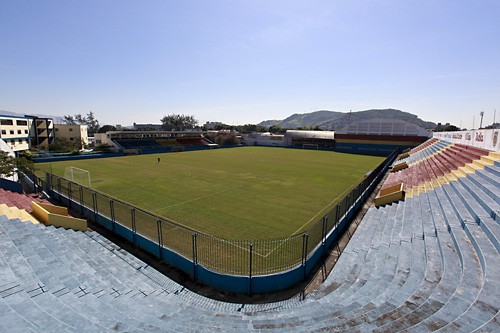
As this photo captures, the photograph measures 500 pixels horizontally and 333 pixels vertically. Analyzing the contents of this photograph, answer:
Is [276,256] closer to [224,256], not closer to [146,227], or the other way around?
[224,256]

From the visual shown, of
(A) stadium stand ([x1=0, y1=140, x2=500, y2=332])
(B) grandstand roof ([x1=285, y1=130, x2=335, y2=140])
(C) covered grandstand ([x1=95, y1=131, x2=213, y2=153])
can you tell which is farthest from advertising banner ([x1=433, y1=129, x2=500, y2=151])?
(C) covered grandstand ([x1=95, y1=131, x2=213, y2=153])

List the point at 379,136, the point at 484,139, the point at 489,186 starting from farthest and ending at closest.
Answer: the point at 379,136, the point at 484,139, the point at 489,186

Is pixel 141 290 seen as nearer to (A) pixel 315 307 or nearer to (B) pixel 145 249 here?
(B) pixel 145 249

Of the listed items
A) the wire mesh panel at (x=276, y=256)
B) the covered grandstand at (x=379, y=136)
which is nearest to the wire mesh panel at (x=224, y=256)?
the wire mesh panel at (x=276, y=256)

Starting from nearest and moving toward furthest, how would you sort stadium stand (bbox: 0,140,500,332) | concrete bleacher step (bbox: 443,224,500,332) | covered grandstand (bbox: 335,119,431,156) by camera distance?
1. concrete bleacher step (bbox: 443,224,500,332)
2. stadium stand (bbox: 0,140,500,332)
3. covered grandstand (bbox: 335,119,431,156)

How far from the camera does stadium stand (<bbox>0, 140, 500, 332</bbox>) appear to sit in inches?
196

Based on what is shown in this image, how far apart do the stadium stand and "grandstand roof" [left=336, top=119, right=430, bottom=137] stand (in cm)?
5559

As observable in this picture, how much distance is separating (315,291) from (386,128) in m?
63.5

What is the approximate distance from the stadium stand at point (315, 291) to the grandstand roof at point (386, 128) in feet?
182

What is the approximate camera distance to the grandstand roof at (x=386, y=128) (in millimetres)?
58438

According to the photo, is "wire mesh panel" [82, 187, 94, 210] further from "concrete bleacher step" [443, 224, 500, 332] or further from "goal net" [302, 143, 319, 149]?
"goal net" [302, 143, 319, 149]

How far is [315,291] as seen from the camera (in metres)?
8.03

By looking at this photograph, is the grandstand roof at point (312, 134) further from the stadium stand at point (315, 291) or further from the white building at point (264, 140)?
the stadium stand at point (315, 291)

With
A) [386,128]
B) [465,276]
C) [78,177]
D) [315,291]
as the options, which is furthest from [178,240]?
[386,128]
